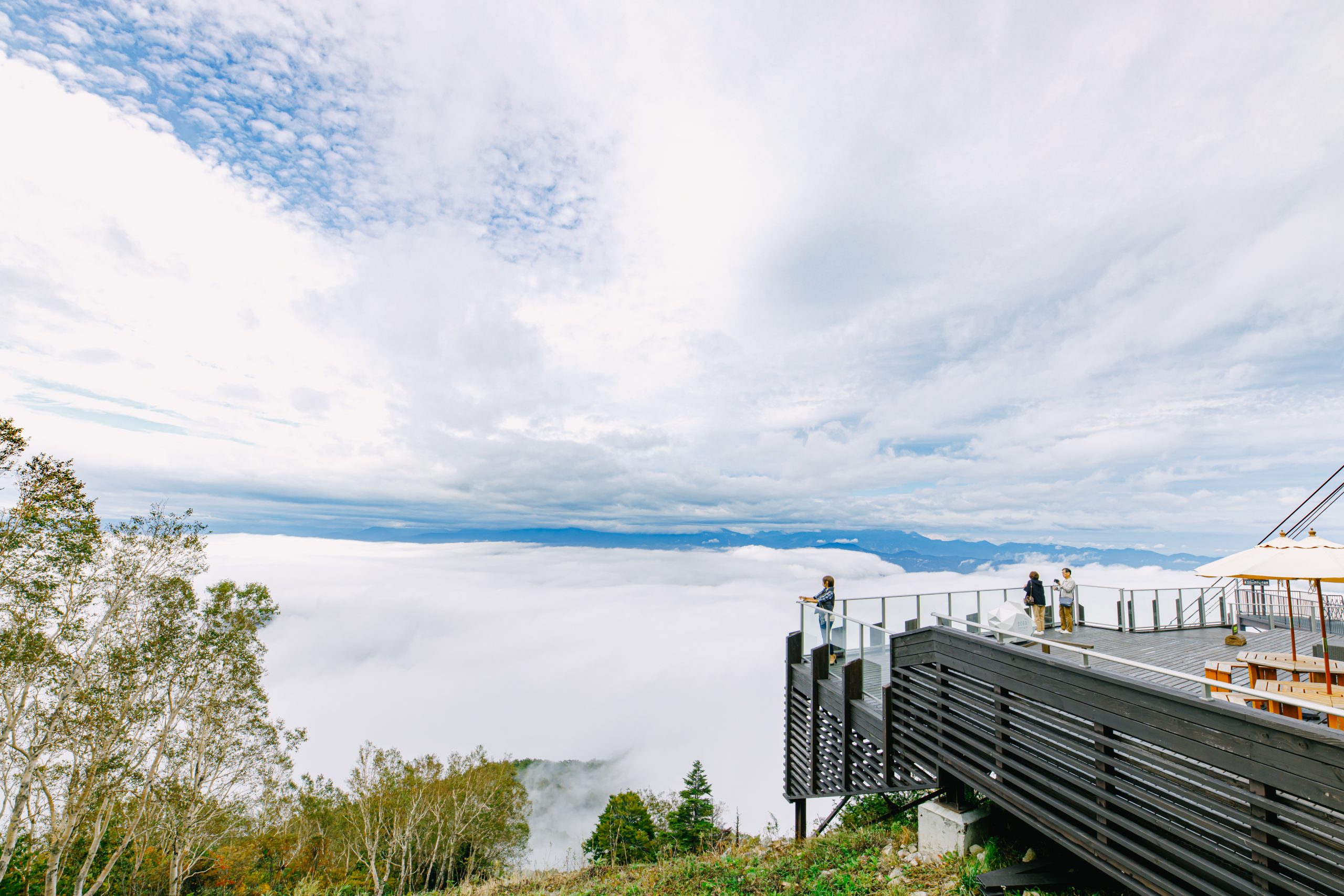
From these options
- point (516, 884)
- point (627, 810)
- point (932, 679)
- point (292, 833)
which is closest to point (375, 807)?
point (292, 833)

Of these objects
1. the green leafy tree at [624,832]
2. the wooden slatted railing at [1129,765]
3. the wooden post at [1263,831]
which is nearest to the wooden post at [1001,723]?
the wooden slatted railing at [1129,765]

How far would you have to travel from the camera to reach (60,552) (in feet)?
41.9

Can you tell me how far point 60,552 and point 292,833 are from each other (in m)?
33.1

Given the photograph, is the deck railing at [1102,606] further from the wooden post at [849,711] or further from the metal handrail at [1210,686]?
the metal handrail at [1210,686]

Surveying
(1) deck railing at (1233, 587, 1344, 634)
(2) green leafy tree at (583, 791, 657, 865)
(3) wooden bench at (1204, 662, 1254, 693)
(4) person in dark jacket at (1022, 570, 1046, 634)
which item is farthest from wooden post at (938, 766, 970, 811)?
(2) green leafy tree at (583, 791, 657, 865)

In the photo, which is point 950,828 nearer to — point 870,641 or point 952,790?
point 952,790

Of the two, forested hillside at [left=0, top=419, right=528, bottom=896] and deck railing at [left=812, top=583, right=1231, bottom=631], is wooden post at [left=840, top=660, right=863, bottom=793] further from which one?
forested hillside at [left=0, top=419, right=528, bottom=896]

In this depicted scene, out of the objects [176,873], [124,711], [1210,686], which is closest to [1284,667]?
[1210,686]

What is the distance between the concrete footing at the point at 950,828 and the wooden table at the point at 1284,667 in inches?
148

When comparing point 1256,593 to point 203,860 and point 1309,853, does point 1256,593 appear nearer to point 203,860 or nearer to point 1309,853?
point 1309,853

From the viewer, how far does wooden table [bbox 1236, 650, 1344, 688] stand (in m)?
6.66

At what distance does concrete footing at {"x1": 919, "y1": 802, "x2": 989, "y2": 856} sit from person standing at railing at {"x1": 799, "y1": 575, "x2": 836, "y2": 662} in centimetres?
376

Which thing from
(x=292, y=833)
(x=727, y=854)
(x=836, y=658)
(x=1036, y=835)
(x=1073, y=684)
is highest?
(x=1073, y=684)

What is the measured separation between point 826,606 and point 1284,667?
665 centimetres
